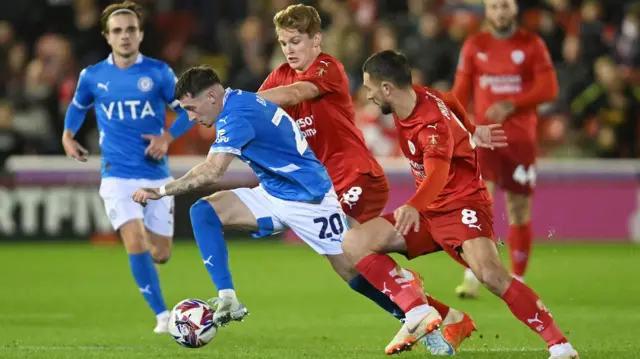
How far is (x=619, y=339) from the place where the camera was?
7863mm

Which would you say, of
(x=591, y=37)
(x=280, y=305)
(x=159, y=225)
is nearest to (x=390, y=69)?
(x=159, y=225)

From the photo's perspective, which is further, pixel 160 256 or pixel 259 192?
pixel 160 256

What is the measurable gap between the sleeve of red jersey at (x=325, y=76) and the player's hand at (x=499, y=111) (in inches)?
97.3

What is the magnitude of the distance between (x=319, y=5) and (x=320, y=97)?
10.6 meters

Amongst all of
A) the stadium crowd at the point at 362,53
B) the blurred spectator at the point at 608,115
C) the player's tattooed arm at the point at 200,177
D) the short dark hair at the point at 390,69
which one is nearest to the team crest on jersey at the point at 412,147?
the short dark hair at the point at 390,69

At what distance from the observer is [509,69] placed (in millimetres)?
10672

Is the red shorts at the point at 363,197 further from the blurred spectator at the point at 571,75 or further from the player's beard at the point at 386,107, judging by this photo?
the blurred spectator at the point at 571,75

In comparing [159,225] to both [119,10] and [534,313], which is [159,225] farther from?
[534,313]

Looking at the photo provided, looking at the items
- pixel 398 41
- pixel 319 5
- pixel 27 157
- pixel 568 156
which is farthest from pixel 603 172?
pixel 27 157

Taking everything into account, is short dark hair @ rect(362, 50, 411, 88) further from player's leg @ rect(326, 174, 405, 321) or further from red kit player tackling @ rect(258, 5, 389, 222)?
player's leg @ rect(326, 174, 405, 321)

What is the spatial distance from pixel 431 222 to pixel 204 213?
1.37 meters

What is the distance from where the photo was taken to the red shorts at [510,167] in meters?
10.6

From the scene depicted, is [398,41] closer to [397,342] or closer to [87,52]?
[87,52]

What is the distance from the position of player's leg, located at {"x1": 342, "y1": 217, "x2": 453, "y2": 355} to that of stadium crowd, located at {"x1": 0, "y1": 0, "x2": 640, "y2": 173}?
877cm
